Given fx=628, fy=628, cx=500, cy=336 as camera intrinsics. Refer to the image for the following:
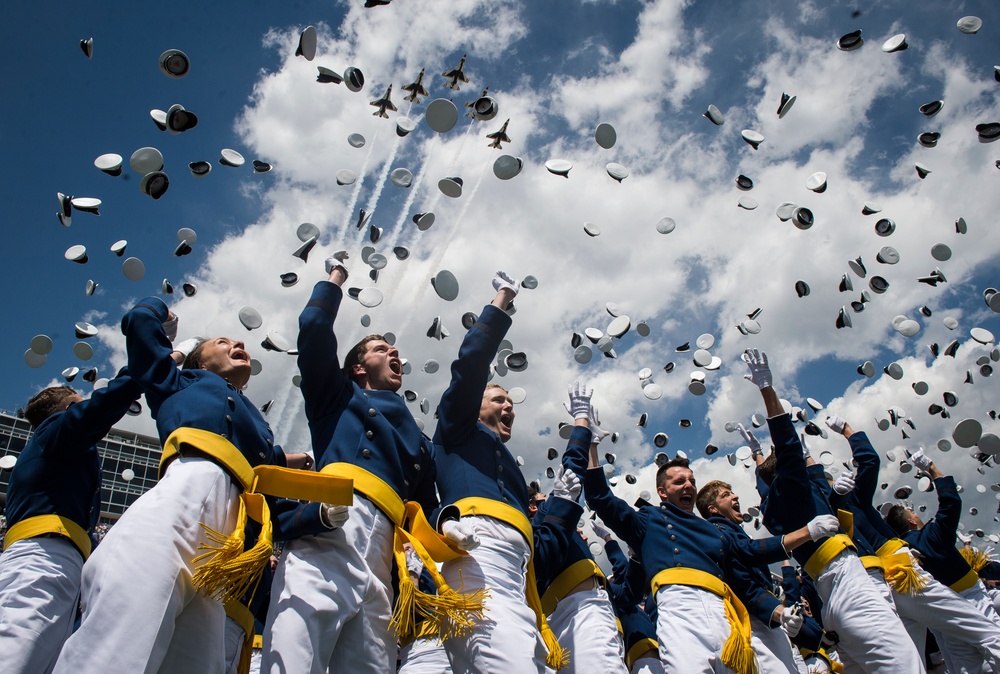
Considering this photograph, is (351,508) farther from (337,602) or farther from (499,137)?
(499,137)

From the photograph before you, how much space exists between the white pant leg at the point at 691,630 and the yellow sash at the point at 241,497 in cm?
335

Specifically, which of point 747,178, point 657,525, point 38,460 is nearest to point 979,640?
point 657,525

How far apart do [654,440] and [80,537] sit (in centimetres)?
1034

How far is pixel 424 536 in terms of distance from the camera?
3666 mm

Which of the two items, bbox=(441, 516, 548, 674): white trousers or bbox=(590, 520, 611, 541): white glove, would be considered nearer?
bbox=(441, 516, 548, 674): white trousers

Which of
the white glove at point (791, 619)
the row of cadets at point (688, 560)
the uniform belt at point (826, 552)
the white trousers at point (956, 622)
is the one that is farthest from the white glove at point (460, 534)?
the white trousers at point (956, 622)

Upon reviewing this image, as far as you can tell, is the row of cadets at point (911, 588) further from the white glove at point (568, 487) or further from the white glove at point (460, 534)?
the white glove at point (460, 534)

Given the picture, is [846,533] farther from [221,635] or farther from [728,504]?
[221,635]

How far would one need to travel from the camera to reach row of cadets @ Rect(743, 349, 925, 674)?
5629 mm

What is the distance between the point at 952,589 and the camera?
8156 millimetres

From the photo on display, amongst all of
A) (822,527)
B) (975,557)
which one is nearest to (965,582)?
(975,557)

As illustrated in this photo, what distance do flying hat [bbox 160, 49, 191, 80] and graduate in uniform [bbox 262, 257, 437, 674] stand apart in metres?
5.44

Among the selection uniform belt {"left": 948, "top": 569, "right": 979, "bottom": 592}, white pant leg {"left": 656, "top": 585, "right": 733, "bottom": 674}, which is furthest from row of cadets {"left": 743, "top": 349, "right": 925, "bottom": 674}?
uniform belt {"left": 948, "top": 569, "right": 979, "bottom": 592}

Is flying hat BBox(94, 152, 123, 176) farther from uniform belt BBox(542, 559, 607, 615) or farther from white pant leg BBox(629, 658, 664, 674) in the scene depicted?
white pant leg BBox(629, 658, 664, 674)
